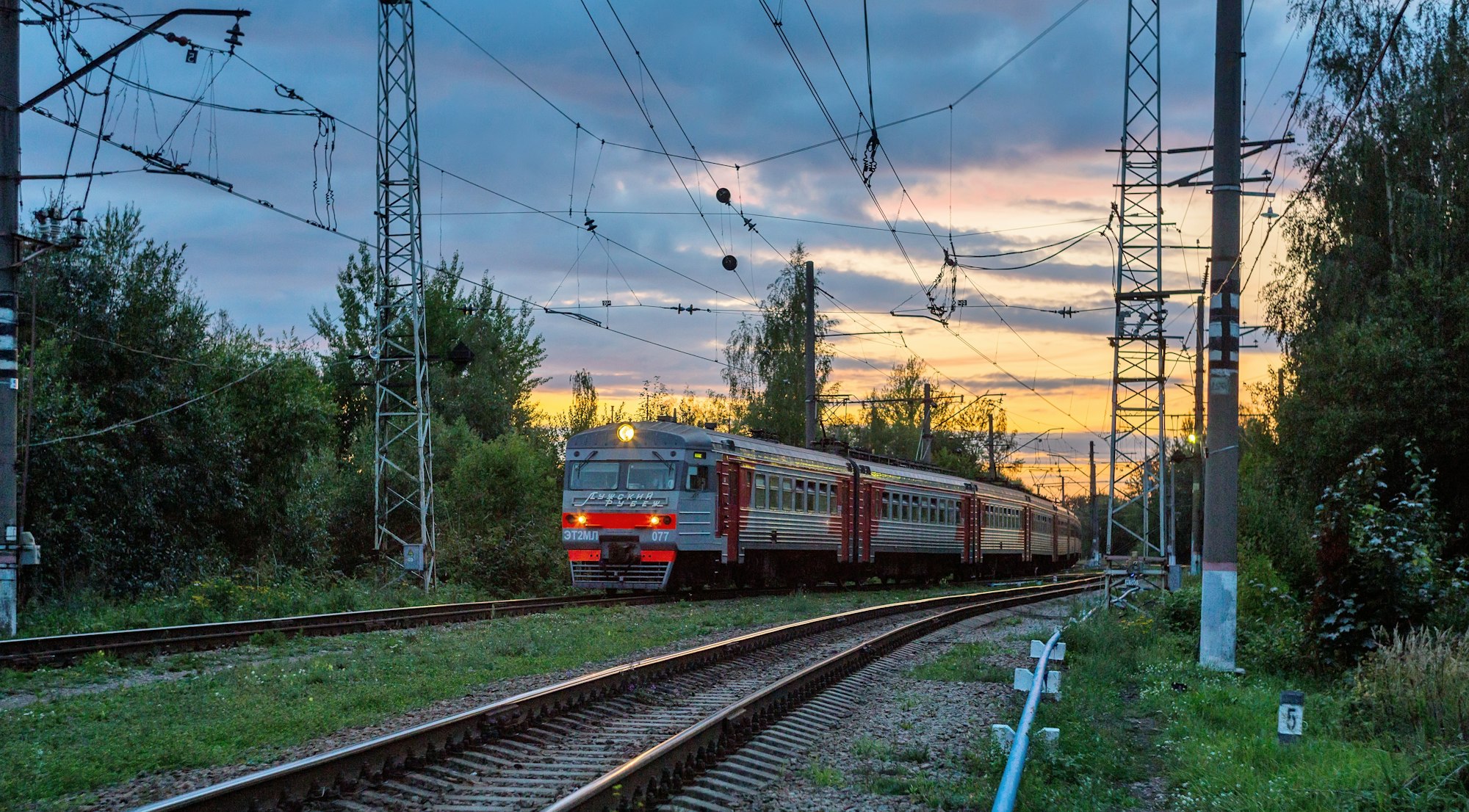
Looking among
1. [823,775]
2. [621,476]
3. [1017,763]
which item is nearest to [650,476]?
[621,476]

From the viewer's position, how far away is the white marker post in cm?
819

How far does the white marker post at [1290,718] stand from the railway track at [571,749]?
11.0ft

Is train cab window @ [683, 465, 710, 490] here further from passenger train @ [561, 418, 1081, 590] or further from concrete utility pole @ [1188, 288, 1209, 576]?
concrete utility pole @ [1188, 288, 1209, 576]

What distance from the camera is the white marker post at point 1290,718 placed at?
8.19 m

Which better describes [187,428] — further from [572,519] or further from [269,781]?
[269,781]

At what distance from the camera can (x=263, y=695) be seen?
10094 millimetres

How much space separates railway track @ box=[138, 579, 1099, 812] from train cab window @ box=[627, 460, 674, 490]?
872cm

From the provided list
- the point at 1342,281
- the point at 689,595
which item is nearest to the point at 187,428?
the point at 689,595

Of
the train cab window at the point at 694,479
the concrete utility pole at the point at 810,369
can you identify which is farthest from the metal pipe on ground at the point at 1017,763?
the concrete utility pole at the point at 810,369

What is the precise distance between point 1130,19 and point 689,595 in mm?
16332

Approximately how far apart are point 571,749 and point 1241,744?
4553 mm

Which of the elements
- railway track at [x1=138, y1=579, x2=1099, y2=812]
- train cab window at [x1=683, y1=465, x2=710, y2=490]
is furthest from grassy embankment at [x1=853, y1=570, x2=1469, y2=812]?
train cab window at [x1=683, y1=465, x2=710, y2=490]

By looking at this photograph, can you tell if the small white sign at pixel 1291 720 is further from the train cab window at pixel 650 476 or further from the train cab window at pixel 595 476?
the train cab window at pixel 595 476

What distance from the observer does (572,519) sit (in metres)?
22.7
